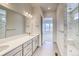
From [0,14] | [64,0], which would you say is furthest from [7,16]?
[64,0]

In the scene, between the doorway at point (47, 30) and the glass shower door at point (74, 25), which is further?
the doorway at point (47, 30)

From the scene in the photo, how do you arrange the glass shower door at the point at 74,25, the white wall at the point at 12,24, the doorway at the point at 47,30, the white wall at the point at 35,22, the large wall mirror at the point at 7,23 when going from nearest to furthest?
→ the glass shower door at the point at 74,25 → the large wall mirror at the point at 7,23 → the white wall at the point at 12,24 → the white wall at the point at 35,22 → the doorway at the point at 47,30

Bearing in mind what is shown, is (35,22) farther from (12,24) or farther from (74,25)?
(74,25)

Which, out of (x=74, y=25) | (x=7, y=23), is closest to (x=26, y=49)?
(x=7, y=23)

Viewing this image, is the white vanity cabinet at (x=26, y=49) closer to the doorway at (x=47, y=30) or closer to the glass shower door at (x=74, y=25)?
the glass shower door at (x=74, y=25)

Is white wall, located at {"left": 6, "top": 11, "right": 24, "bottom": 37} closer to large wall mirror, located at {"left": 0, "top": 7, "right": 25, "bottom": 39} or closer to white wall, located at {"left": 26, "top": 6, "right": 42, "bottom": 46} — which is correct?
large wall mirror, located at {"left": 0, "top": 7, "right": 25, "bottom": 39}

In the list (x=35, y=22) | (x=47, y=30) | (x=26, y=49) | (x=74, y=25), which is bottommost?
(x=26, y=49)

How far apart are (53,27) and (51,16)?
83 centimetres

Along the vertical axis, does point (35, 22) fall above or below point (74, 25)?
above

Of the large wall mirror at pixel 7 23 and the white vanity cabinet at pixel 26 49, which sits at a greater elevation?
the large wall mirror at pixel 7 23

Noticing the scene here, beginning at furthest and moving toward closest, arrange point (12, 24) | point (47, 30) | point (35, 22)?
point (47, 30)
point (35, 22)
point (12, 24)

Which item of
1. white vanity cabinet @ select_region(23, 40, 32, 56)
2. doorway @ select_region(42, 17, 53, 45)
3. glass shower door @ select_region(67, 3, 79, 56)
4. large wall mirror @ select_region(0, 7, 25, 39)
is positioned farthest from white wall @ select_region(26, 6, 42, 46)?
glass shower door @ select_region(67, 3, 79, 56)

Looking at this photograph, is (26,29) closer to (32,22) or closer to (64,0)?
(32,22)

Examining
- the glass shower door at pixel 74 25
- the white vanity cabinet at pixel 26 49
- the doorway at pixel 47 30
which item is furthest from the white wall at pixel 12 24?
the doorway at pixel 47 30
